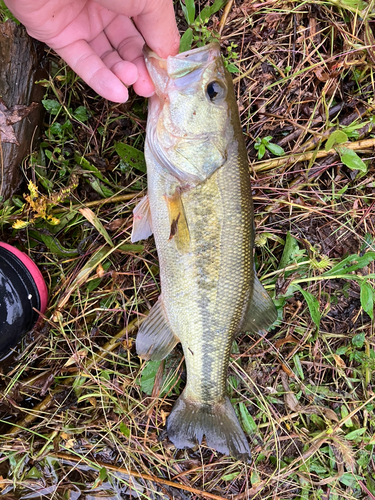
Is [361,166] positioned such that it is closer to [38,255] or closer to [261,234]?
[261,234]

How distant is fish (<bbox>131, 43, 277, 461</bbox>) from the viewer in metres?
1.91

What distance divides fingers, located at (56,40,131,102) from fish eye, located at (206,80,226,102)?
0.47 meters

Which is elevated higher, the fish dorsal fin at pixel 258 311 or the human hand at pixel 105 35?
the human hand at pixel 105 35

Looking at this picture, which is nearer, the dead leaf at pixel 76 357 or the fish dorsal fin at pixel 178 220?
the fish dorsal fin at pixel 178 220

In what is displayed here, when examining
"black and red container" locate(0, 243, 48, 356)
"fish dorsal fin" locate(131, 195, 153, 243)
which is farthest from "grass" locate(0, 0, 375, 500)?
"fish dorsal fin" locate(131, 195, 153, 243)

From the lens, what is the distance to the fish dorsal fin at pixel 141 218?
221cm

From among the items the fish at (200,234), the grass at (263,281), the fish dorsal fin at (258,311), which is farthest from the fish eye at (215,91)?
the fish dorsal fin at (258,311)

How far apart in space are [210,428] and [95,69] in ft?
7.62

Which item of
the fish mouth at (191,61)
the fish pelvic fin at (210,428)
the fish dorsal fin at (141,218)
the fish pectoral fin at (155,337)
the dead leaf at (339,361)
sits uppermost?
the fish mouth at (191,61)

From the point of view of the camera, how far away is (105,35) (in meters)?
2.20

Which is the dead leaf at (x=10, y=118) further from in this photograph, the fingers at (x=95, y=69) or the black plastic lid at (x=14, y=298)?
the black plastic lid at (x=14, y=298)

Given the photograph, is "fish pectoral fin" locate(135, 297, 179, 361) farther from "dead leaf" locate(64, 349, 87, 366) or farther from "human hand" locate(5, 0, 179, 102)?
"human hand" locate(5, 0, 179, 102)

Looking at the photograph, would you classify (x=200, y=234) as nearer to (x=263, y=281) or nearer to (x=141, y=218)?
(x=141, y=218)

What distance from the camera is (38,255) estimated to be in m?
2.48
